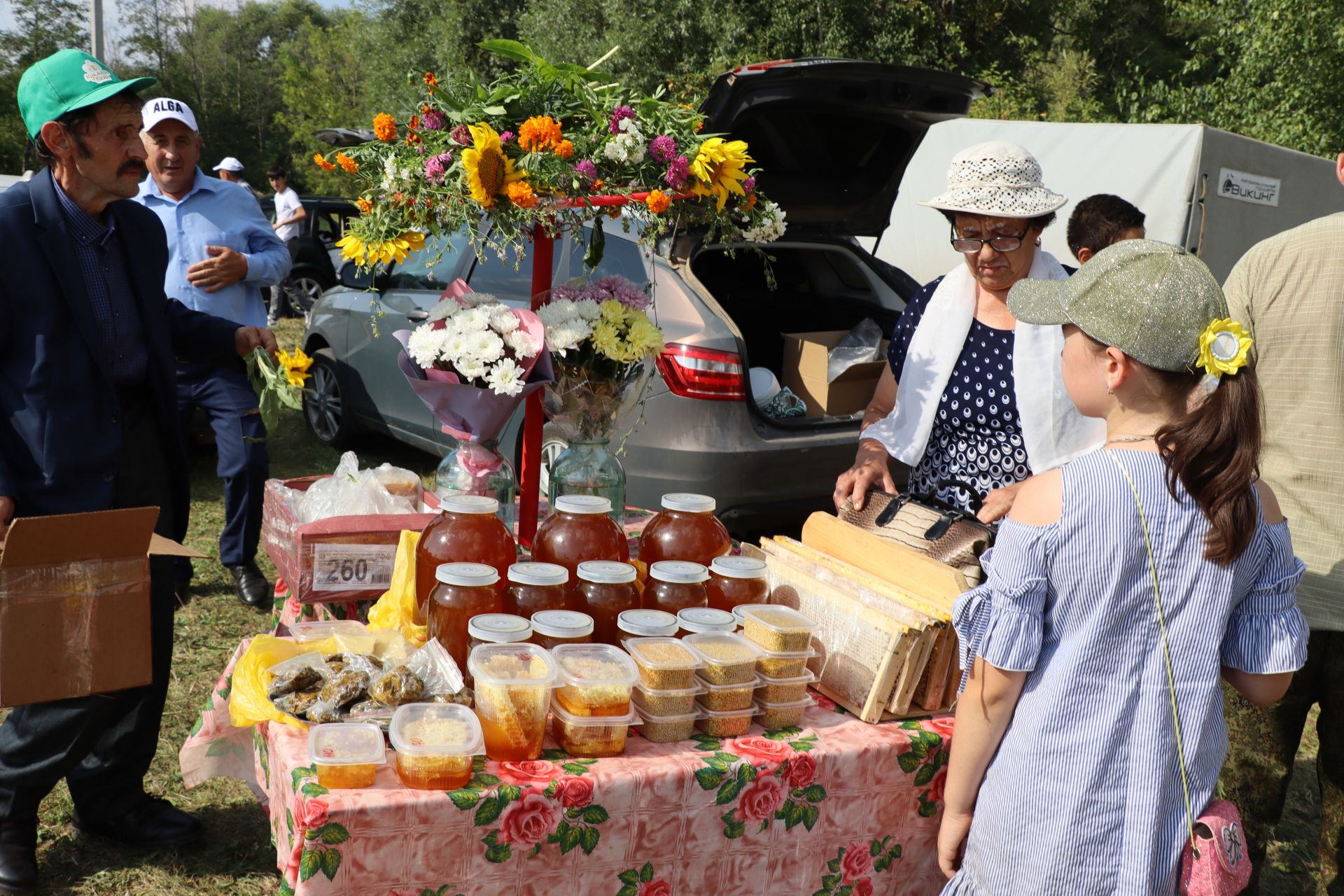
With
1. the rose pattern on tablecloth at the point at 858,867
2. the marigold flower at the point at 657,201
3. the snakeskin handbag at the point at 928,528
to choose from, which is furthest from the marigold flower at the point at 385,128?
the rose pattern on tablecloth at the point at 858,867

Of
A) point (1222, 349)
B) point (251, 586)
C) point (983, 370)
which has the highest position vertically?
point (1222, 349)

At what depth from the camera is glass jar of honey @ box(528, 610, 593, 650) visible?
1.83 meters

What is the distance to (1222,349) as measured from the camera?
151cm

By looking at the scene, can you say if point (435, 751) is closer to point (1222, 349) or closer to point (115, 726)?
point (1222, 349)

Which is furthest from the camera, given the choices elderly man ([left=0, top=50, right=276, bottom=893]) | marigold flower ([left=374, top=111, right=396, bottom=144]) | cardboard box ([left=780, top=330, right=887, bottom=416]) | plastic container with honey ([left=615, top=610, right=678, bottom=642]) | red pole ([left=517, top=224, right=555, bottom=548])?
cardboard box ([left=780, top=330, right=887, bottom=416])

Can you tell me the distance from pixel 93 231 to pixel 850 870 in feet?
7.49

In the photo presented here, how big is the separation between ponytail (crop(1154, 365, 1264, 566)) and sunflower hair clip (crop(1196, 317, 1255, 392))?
31 mm

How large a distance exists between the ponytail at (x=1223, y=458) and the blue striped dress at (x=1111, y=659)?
26 millimetres

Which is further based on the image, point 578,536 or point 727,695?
point 578,536

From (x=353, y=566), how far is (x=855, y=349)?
11.2ft

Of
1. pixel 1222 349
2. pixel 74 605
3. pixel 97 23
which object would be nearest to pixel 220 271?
pixel 74 605

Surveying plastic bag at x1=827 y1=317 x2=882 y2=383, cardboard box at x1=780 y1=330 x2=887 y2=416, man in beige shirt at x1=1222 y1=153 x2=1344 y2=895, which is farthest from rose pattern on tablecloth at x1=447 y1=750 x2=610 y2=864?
plastic bag at x1=827 y1=317 x2=882 y2=383

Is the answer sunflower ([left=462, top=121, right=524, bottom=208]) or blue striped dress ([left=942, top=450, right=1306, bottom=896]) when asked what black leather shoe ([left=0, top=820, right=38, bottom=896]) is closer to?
sunflower ([left=462, top=121, right=524, bottom=208])

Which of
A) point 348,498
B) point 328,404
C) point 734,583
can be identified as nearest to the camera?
point 734,583
